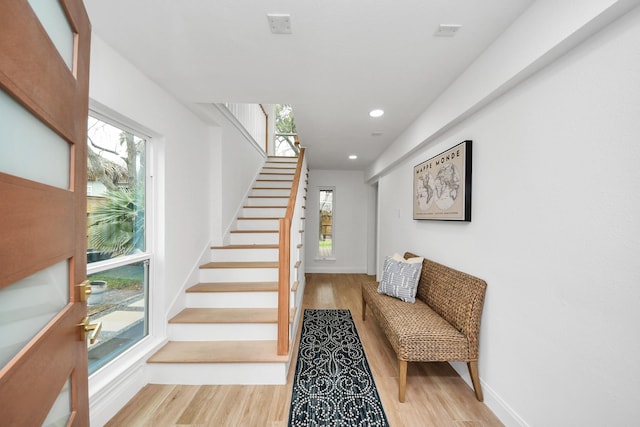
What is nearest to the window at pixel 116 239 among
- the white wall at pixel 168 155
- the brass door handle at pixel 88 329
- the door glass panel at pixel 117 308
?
the door glass panel at pixel 117 308

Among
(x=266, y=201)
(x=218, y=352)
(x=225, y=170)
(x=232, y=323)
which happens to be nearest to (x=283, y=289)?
(x=232, y=323)

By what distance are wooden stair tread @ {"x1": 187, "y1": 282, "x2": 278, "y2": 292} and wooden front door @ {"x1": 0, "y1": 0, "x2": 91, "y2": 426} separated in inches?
65.9

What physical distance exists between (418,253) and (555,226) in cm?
176

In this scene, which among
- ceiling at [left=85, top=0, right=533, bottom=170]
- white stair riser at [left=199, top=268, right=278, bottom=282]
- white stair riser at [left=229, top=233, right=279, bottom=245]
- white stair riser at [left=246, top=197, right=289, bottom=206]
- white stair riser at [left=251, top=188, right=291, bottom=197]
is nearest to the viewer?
ceiling at [left=85, top=0, right=533, bottom=170]

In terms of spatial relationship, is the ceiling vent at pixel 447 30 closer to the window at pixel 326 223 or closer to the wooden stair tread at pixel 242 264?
the wooden stair tread at pixel 242 264

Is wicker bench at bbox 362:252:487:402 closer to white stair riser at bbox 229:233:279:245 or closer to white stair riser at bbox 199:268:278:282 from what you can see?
white stair riser at bbox 199:268:278:282

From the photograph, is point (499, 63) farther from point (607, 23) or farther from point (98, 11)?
point (98, 11)

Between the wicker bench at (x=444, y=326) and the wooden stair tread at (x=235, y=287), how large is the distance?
Result: 44.9 inches

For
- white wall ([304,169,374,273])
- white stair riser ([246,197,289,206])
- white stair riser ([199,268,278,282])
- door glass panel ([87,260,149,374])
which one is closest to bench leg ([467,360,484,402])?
white stair riser ([199,268,278,282])

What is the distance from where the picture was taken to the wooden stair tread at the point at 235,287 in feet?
8.42

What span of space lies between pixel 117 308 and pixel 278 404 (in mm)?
1335

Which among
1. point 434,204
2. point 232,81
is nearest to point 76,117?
point 232,81

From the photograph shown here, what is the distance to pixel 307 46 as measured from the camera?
1599mm

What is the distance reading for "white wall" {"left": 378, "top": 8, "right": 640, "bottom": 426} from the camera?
103cm
